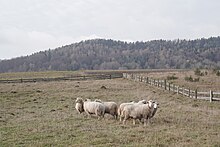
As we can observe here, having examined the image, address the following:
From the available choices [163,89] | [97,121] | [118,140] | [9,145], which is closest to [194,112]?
[97,121]

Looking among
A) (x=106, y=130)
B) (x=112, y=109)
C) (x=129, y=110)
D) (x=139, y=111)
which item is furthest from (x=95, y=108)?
(x=106, y=130)

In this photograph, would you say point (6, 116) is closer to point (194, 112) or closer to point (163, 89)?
point (194, 112)

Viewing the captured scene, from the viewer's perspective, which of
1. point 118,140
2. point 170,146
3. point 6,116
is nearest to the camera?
point 170,146

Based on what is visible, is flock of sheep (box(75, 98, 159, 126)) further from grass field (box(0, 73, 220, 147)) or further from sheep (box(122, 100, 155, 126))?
grass field (box(0, 73, 220, 147))

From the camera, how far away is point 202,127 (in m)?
15.1

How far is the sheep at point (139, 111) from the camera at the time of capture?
16.5m

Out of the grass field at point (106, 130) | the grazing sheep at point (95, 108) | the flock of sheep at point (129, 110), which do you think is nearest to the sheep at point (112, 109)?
the flock of sheep at point (129, 110)

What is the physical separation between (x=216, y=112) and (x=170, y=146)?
30.3 ft

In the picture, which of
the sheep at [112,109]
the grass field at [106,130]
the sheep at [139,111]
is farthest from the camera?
the sheep at [112,109]

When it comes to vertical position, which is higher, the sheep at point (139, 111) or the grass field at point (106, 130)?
the sheep at point (139, 111)

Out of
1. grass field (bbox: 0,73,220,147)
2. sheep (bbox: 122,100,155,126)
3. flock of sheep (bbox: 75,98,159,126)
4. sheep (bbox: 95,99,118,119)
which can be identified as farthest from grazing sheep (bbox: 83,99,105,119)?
sheep (bbox: 122,100,155,126)

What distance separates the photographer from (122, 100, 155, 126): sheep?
1655cm

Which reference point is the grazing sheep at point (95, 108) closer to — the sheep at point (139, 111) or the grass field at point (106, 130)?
the grass field at point (106, 130)

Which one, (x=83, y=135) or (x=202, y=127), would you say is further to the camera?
(x=202, y=127)
